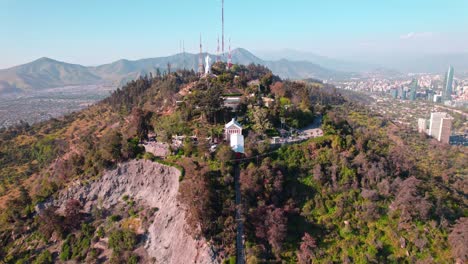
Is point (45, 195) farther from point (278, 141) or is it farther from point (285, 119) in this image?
point (285, 119)

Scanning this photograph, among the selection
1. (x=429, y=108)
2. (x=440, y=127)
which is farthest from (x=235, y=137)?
(x=429, y=108)

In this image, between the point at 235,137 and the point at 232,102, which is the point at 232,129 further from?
the point at 232,102

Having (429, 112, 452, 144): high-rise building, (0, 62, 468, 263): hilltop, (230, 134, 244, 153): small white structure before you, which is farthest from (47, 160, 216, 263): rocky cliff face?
(429, 112, 452, 144): high-rise building

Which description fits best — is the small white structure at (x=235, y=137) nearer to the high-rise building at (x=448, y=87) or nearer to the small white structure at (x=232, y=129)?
the small white structure at (x=232, y=129)

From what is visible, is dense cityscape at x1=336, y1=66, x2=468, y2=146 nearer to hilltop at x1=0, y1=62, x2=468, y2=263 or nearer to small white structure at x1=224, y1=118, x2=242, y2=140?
hilltop at x1=0, y1=62, x2=468, y2=263

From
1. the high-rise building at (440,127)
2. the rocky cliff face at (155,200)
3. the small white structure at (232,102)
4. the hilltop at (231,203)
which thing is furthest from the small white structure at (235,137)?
the high-rise building at (440,127)

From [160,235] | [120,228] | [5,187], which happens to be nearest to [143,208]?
[120,228]
